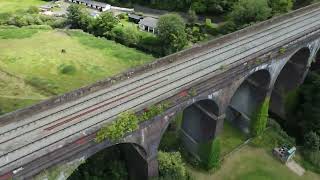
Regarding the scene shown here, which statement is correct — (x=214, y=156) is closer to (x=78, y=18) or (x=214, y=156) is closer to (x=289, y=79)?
(x=289, y=79)

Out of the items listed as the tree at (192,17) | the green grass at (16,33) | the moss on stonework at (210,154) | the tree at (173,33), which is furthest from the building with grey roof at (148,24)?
the moss on stonework at (210,154)

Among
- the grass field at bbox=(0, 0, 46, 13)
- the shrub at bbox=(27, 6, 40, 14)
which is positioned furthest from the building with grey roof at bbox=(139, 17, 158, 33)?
the grass field at bbox=(0, 0, 46, 13)

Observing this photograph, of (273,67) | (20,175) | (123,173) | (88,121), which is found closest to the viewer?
(20,175)

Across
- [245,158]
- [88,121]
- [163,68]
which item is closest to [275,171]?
[245,158]

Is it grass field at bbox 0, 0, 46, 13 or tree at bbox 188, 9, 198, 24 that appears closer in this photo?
tree at bbox 188, 9, 198, 24

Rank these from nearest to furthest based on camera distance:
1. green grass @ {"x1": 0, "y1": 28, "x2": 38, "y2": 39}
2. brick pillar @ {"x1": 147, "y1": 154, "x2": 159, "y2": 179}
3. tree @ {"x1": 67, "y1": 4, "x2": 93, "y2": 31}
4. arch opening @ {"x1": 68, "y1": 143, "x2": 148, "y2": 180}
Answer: brick pillar @ {"x1": 147, "y1": 154, "x2": 159, "y2": 179} < arch opening @ {"x1": 68, "y1": 143, "x2": 148, "y2": 180} < green grass @ {"x1": 0, "y1": 28, "x2": 38, "y2": 39} < tree @ {"x1": 67, "y1": 4, "x2": 93, "y2": 31}

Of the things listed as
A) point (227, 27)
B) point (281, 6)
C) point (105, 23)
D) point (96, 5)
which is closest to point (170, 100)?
point (227, 27)

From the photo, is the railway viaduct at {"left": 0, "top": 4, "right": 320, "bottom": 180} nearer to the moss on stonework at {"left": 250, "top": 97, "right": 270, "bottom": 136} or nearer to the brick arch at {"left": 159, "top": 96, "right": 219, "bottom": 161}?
the brick arch at {"left": 159, "top": 96, "right": 219, "bottom": 161}

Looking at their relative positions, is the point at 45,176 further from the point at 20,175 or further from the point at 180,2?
the point at 180,2
